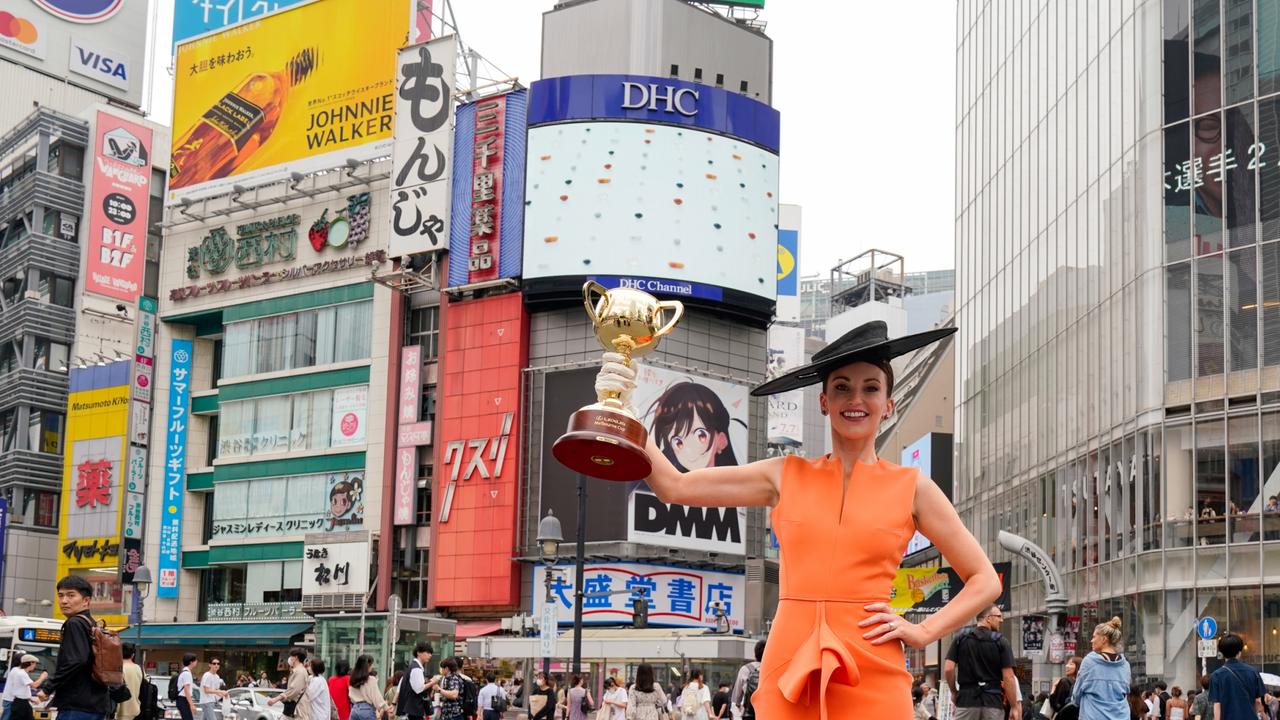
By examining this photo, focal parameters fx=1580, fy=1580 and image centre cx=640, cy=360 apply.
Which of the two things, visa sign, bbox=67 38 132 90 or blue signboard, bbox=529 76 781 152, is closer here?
blue signboard, bbox=529 76 781 152

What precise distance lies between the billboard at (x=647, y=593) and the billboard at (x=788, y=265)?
2374cm

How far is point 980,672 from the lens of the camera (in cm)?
1130

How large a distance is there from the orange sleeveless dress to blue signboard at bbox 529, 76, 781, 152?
159 ft

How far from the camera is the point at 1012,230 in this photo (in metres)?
44.9

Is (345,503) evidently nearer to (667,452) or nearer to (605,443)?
(667,452)

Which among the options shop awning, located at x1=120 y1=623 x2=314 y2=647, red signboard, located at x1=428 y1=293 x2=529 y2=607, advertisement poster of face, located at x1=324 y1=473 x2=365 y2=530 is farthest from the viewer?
shop awning, located at x1=120 y1=623 x2=314 y2=647

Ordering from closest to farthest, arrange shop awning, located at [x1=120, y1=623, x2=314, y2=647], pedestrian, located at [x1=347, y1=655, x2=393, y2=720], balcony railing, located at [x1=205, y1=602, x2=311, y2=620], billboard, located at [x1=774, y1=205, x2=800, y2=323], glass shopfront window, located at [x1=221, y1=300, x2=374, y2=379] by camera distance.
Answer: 1. pedestrian, located at [x1=347, y1=655, x2=393, y2=720]
2. shop awning, located at [x1=120, y1=623, x2=314, y2=647]
3. balcony railing, located at [x1=205, y1=602, x2=311, y2=620]
4. glass shopfront window, located at [x1=221, y1=300, x2=374, y2=379]
5. billboard, located at [x1=774, y1=205, x2=800, y2=323]

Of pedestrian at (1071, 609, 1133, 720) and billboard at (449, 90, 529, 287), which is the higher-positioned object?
billboard at (449, 90, 529, 287)

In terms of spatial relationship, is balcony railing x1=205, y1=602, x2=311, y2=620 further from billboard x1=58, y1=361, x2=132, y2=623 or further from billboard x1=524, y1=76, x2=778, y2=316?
billboard x1=524, y1=76, x2=778, y2=316

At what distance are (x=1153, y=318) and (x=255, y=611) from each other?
120 ft

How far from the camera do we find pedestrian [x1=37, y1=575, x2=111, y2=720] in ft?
27.9

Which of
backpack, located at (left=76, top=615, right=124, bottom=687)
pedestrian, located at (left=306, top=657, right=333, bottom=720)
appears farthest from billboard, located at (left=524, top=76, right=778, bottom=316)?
backpack, located at (left=76, top=615, right=124, bottom=687)

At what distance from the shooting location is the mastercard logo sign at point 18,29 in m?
78.0

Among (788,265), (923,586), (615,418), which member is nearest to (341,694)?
(615,418)
